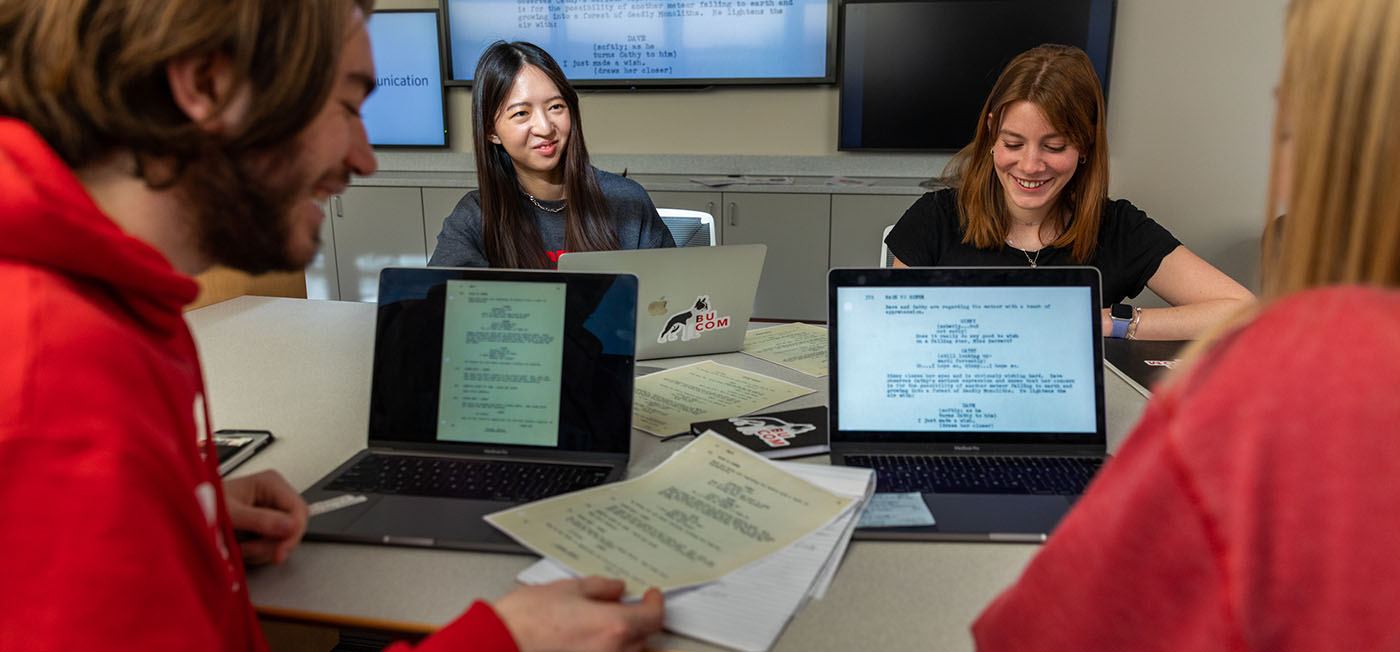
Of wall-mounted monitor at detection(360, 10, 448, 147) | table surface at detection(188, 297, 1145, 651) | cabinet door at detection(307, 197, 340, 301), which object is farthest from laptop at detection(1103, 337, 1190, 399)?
cabinet door at detection(307, 197, 340, 301)

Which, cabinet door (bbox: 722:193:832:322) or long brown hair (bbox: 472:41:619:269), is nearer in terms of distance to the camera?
long brown hair (bbox: 472:41:619:269)

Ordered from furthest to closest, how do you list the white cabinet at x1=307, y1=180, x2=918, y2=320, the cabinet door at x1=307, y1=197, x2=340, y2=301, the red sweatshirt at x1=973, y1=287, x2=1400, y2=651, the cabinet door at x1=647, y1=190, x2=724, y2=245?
the cabinet door at x1=307, y1=197, x2=340, y2=301 → the cabinet door at x1=647, y1=190, x2=724, y2=245 → the white cabinet at x1=307, y1=180, x2=918, y2=320 → the red sweatshirt at x1=973, y1=287, x2=1400, y2=651

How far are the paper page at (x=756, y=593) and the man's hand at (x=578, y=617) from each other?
0.04 meters

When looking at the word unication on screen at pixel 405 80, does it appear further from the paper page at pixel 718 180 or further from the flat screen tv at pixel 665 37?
the paper page at pixel 718 180

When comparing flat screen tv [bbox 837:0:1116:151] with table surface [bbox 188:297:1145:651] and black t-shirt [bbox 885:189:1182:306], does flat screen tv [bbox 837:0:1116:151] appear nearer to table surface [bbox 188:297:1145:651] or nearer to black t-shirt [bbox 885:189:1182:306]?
black t-shirt [bbox 885:189:1182:306]

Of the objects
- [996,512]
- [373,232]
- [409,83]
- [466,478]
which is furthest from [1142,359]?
[409,83]

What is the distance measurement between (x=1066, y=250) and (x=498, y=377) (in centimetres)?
143

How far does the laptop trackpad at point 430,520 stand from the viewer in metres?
0.92

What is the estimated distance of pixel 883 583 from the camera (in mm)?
846

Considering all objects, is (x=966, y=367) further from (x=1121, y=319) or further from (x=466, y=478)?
(x=1121, y=319)

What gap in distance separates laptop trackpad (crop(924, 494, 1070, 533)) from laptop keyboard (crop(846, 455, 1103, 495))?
18 millimetres

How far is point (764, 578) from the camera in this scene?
0.83 meters

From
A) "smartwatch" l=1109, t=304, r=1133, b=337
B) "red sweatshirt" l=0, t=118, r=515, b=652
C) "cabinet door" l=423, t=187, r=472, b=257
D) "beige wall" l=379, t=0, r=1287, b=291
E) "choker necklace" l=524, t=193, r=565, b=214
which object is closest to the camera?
"red sweatshirt" l=0, t=118, r=515, b=652

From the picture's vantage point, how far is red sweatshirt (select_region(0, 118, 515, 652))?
1.75 feet
